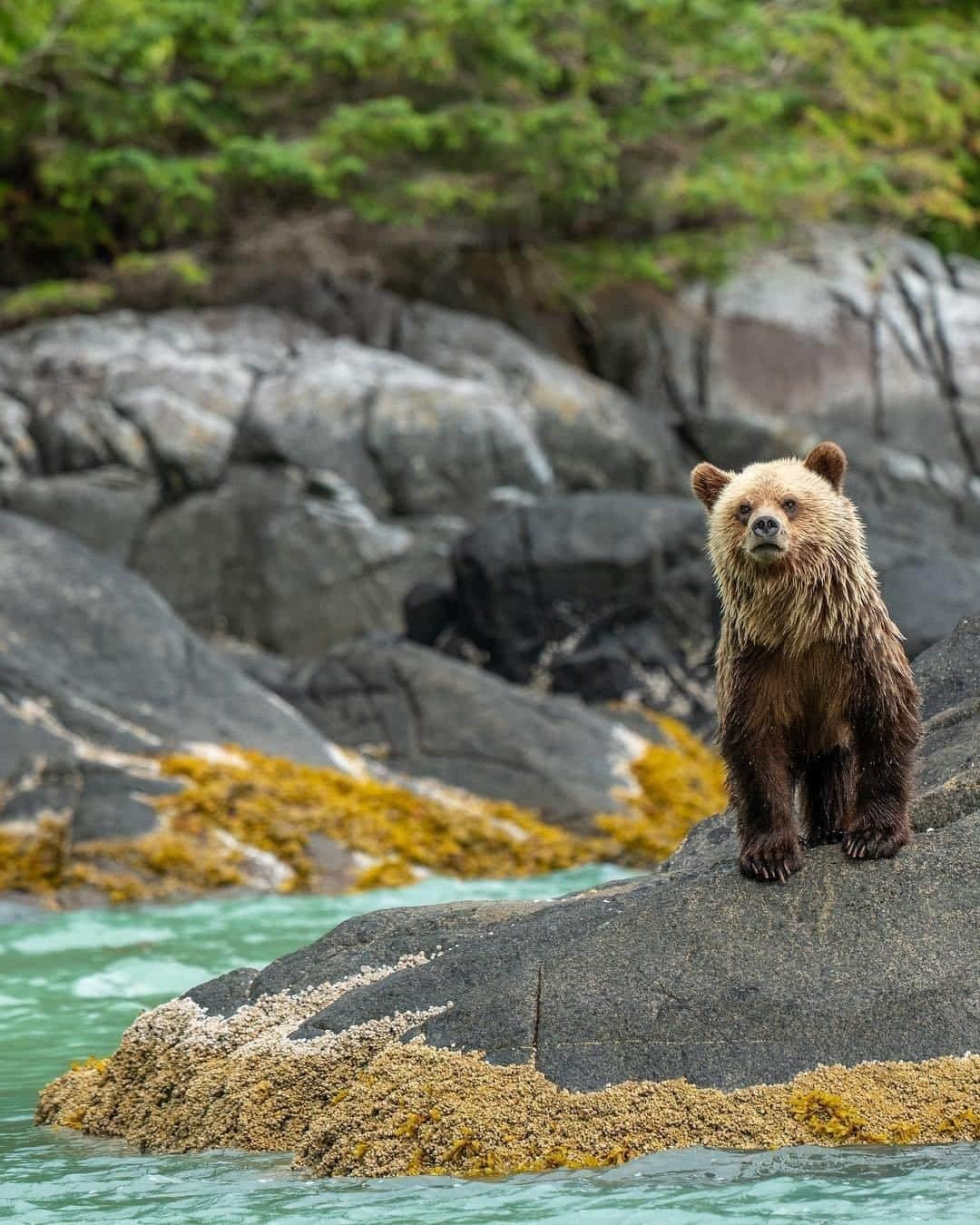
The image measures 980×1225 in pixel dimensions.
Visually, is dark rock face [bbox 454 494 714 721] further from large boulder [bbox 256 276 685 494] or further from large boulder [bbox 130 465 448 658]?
large boulder [bbox 256 276 685 494]

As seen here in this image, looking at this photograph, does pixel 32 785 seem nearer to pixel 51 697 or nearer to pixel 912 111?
pixel 51 697

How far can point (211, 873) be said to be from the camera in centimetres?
1072

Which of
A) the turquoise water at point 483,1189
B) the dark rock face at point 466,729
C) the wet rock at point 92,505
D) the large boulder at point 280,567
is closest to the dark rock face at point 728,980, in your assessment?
the turquoise water at point 483,1189

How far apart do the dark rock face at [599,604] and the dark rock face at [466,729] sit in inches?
47.9

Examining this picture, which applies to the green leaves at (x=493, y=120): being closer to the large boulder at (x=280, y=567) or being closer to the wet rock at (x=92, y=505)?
the wet rock at (x=92, y=505)

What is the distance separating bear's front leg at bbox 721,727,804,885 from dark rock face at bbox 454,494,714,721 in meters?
9.86

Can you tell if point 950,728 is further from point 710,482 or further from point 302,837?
point 302,837

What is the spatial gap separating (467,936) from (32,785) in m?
5.95

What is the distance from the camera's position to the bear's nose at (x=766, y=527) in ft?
16.0

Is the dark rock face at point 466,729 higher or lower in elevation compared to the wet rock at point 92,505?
higher

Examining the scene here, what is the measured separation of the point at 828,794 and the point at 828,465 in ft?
3.38

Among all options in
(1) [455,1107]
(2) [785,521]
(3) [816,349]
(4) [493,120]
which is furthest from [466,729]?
(3) [816,349]

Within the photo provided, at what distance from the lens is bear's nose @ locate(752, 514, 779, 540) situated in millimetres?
4879

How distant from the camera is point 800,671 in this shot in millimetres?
5102
